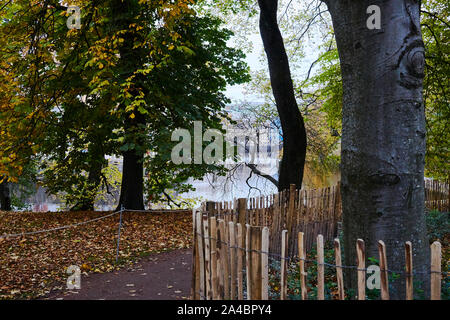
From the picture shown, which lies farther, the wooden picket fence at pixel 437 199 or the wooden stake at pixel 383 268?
the wooden picket fence at pixel 437 199

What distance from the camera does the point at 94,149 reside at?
1212cm

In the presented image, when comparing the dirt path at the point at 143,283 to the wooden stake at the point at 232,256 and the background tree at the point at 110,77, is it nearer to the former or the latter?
the wooden stake at the point at 232,256

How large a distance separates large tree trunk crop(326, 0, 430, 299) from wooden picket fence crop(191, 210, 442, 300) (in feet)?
2.99

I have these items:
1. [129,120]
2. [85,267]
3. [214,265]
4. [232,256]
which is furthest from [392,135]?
[129,120]

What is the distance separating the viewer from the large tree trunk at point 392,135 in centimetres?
412

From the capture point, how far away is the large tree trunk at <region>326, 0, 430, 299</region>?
13.5 feet

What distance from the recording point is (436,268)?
8.46 feet

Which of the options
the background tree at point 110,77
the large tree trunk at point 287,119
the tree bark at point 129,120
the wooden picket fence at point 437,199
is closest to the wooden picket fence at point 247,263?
the large tree trunk at point 287,119

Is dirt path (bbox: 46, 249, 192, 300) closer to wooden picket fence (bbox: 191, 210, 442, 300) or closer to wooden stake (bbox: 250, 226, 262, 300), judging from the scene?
wooden picket fence (bbox: 191, 210, 442, 300)

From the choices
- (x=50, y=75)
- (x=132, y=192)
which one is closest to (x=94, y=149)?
(x=132, y=192)

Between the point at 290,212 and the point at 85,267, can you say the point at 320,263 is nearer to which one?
the point at 290,212

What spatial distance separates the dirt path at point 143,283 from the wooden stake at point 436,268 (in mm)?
3849

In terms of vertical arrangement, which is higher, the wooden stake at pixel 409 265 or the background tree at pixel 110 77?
the background tree at pixel 110 77
